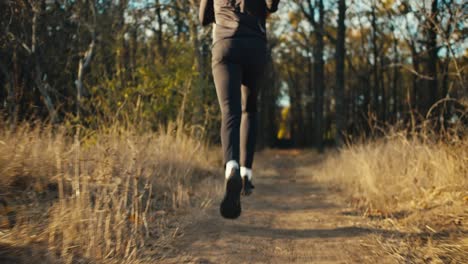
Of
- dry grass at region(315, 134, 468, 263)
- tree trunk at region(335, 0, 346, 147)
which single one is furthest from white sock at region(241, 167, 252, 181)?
tree trunk at region(335, 0, 346, 147)

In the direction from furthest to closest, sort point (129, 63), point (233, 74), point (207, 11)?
1. point (129, 63)
2. point (207, 11)
3. point (233, 74)

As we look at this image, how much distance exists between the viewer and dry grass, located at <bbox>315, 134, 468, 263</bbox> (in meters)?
3.13

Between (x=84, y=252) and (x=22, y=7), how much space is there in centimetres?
643

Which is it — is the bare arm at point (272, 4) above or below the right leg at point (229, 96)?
above

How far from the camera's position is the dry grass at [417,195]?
3.13 meters

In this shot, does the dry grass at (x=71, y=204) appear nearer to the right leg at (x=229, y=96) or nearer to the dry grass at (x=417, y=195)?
the right leg at (x=229, y=96)

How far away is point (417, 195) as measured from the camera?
16.0 feet

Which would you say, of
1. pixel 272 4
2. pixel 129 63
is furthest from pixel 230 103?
pixel 129 63

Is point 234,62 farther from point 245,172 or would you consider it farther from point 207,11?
point 245,172

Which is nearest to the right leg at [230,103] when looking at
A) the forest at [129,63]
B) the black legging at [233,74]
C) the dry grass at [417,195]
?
the black legging at [233,74]

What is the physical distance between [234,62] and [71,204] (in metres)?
1.62

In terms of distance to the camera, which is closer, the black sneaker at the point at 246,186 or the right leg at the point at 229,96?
the right leg at the point at 229,96

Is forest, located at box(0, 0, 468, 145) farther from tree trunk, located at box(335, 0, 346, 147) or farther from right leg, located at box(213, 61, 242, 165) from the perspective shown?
right leg, located at box(213, 61, 242, 165)

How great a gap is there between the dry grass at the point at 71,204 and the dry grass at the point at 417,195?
1912 millimetres
